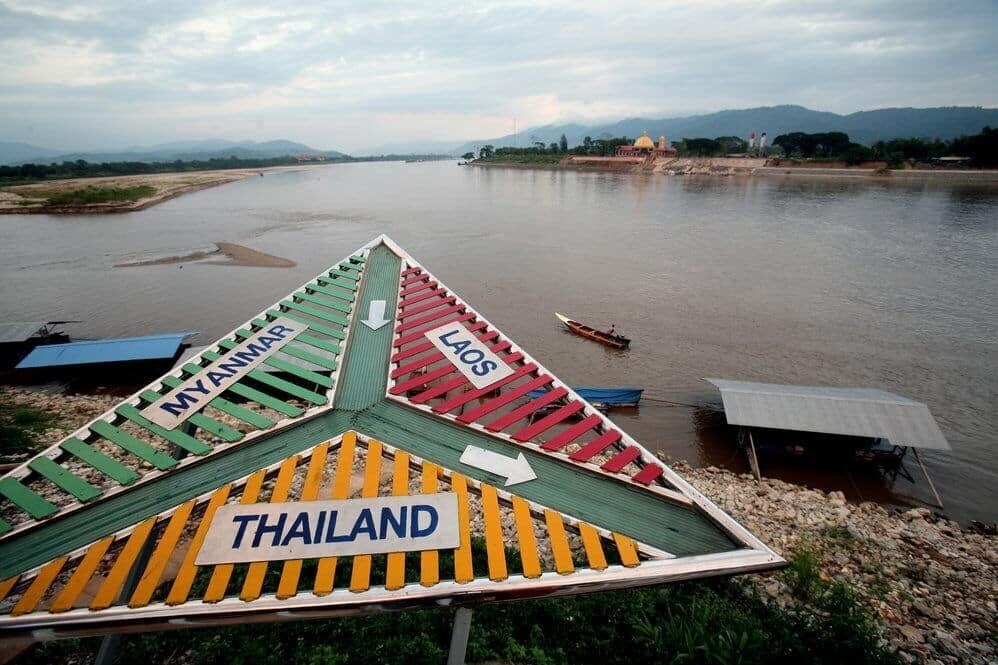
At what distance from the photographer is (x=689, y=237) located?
37.8m

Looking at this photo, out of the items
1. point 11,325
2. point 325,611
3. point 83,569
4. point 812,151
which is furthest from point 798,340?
point 812,151

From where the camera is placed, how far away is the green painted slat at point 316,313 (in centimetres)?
800

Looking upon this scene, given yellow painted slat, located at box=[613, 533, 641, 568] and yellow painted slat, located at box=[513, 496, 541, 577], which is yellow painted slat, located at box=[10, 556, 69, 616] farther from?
yellow painted slat, located at box=[613, 533, 641, 568]

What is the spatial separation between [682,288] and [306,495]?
82.8 feet

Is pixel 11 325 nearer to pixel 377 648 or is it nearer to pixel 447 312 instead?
pixel 447 312

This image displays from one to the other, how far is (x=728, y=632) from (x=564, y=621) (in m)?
2.01

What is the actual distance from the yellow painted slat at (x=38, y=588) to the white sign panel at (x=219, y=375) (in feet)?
5.73

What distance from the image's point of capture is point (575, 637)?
588 centimetres

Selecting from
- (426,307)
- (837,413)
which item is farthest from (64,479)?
(837,413)

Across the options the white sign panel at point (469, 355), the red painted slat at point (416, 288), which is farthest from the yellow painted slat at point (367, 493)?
the red painted slat at point (416, 288)

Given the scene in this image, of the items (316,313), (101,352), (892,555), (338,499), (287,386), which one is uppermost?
(316,313)

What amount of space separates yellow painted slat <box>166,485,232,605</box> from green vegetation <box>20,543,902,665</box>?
2.43 metres

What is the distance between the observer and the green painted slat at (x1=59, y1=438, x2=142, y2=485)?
4.60 metres

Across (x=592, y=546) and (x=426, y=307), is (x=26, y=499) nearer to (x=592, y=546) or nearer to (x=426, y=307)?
(x=592, y=546)
